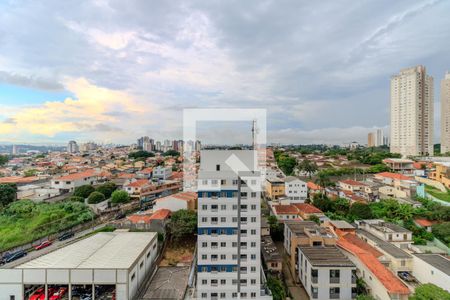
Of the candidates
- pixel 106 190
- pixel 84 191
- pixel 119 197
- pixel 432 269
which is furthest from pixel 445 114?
pixel 84 191

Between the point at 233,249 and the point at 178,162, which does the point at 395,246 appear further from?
the point at 178,162

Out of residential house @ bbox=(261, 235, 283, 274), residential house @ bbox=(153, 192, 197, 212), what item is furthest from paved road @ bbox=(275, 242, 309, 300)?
residential house @ bbox=(153, 192, 197, 212)

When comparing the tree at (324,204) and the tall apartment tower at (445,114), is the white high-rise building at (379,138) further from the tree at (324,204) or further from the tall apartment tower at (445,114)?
the tree at (324,204)

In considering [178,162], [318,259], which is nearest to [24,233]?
[318,259]

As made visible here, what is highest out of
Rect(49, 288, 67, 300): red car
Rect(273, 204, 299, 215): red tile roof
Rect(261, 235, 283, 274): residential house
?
Rect(273, 204, 299, 215): red tile roof

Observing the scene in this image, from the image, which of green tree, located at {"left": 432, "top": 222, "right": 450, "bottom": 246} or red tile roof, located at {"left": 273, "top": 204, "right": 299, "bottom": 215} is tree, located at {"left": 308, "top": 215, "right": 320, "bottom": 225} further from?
green tree, located at {"left": 432, "top": 222, "right": 450, "bottom": 246}

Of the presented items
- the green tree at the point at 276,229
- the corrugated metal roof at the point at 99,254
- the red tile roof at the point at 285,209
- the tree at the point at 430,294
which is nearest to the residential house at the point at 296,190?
the red tile roof at the point at 285,209

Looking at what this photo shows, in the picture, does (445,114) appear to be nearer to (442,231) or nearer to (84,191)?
(442,231)
